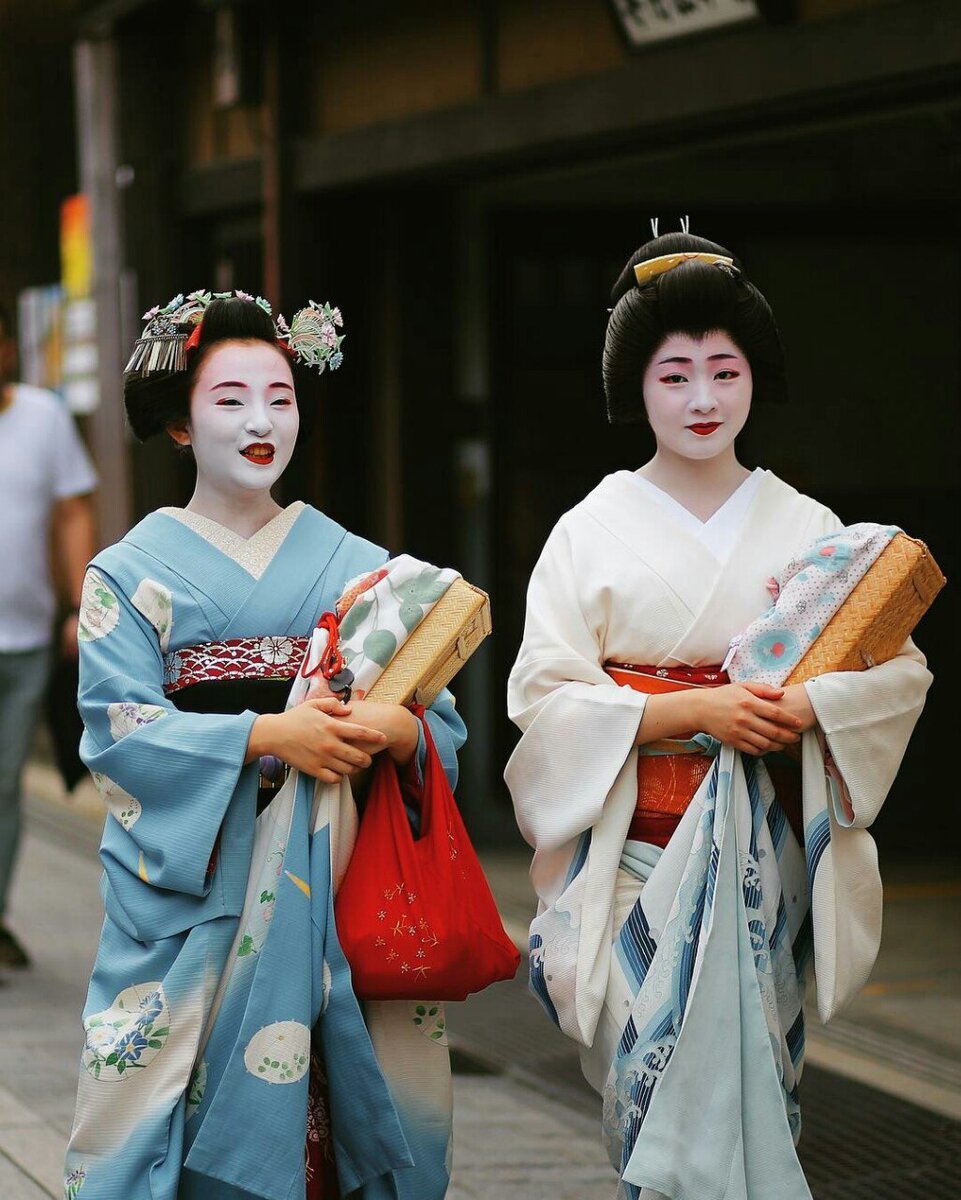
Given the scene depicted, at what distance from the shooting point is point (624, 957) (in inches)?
130

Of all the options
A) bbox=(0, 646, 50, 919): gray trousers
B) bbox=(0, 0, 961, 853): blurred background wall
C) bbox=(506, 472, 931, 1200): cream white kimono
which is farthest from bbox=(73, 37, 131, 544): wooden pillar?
bbox=(506, 472, 931, 1200): cream white kimono

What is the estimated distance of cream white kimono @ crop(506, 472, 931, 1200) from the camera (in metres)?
3.17

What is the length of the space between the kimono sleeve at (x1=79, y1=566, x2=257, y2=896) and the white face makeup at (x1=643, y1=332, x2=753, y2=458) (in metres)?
0.90

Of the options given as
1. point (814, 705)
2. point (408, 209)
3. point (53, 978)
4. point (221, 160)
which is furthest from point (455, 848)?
point (221, 160)

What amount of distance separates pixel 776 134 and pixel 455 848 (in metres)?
3.48

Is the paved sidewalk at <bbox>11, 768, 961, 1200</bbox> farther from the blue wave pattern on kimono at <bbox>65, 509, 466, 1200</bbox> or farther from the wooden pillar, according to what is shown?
the wooden pillar

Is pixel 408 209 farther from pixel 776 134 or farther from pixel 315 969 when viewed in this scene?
pixel 315 969

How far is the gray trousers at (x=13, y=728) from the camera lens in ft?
20.4

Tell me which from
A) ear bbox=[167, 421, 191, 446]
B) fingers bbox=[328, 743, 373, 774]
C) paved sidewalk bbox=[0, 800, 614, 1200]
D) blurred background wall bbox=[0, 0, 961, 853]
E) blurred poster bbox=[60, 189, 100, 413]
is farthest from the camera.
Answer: blurred poster bbox=[60, 189, 100, 413]

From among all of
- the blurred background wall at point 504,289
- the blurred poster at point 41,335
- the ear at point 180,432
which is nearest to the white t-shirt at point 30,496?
the blurred background wall at point 504,289

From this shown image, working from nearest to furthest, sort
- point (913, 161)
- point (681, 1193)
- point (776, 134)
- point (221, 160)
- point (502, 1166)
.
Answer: point (681, 1193) < point (502, 1166) < point (776, 134) < point (913, 161) < point (221, 160)

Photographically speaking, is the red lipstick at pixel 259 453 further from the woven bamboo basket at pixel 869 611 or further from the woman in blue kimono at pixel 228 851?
the woven bamboo basket at pixel 869 611

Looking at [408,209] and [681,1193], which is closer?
[681,1193]

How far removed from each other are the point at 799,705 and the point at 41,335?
8.75 metres
